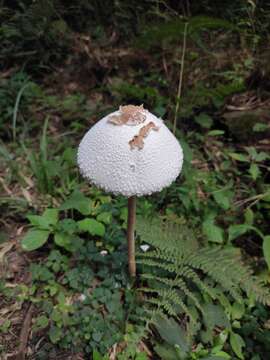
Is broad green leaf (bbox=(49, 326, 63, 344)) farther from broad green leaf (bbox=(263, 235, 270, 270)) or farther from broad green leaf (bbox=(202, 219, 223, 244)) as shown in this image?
broad green leaf (bbox=(263, 235, 270, 270))

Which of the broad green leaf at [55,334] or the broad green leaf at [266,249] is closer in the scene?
the broad green leaf at [55,334]

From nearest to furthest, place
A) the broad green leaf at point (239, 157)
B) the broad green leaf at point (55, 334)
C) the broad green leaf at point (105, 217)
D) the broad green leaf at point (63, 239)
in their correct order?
the broad green leaf at point (55, 334), the broad green leaf at point (63, 239), the broad green leaf at point (105, 217), the broad green leaf at point (239, 157)

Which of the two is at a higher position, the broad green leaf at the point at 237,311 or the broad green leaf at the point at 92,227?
the broad green leaf at the point at 92,227

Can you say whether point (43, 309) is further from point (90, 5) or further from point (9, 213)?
point (90, 5)

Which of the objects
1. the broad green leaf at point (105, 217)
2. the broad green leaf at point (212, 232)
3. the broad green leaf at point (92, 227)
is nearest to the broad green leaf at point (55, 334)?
the broad green leaf at point (92, 227)

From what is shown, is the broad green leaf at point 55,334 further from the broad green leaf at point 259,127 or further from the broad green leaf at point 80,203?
the broad green leaf at point 259,127

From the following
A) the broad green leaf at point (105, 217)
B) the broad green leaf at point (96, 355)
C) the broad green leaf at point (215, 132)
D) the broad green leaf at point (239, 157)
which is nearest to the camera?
the broad green leaf at point (96, 355)

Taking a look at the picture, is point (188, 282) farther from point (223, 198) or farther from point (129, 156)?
point (129, 156)
